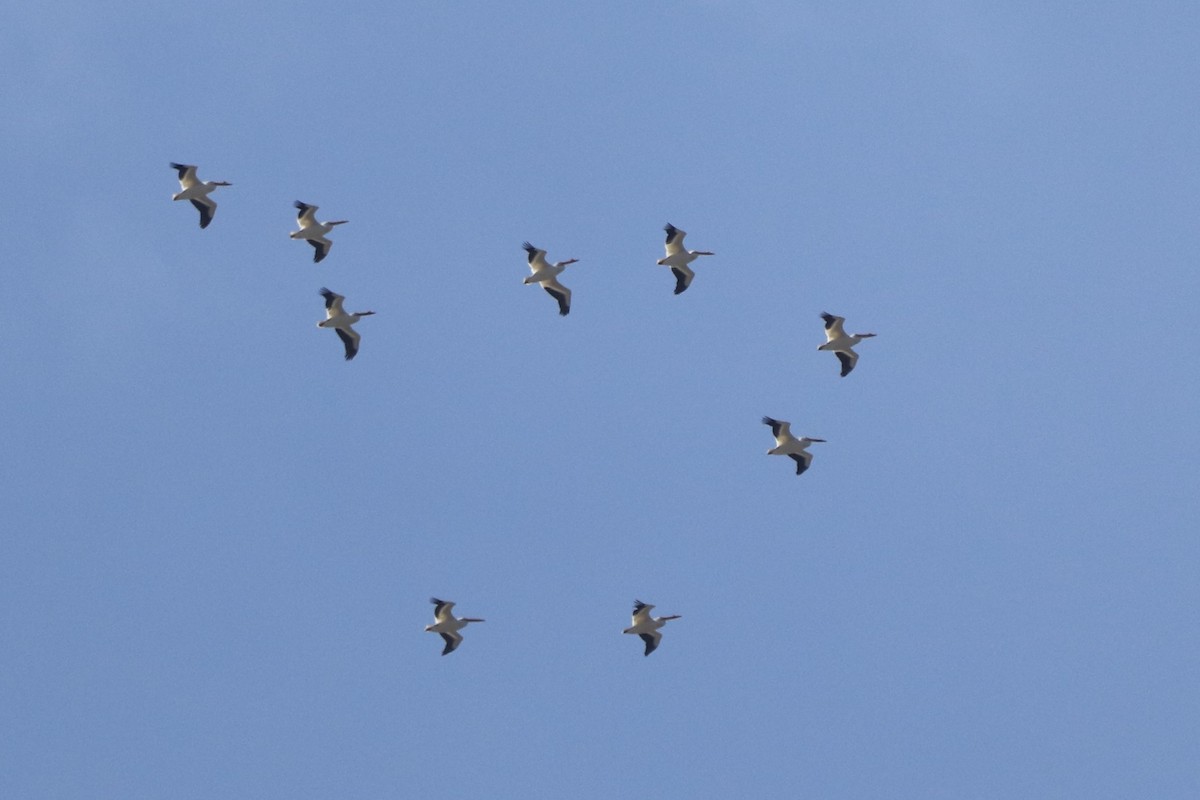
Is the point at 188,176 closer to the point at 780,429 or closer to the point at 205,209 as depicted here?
the point at 205,209

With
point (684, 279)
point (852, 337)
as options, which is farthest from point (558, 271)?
point (852, 337)

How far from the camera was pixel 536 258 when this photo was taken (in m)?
76.0

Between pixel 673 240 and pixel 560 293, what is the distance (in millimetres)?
3872

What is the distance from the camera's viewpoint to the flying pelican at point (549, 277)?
249 feet

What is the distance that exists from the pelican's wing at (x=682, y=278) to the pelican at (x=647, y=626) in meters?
10.7

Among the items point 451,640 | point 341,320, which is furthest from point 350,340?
point 451,640

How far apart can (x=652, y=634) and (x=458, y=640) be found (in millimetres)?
5942

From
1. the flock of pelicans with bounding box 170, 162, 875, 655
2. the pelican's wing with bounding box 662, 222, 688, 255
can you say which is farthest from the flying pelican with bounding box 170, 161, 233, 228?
the pelican's wing with bounding box 662, 222, 688, 255

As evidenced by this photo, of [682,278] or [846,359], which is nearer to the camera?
[846,359]

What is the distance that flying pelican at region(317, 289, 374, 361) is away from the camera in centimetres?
7488

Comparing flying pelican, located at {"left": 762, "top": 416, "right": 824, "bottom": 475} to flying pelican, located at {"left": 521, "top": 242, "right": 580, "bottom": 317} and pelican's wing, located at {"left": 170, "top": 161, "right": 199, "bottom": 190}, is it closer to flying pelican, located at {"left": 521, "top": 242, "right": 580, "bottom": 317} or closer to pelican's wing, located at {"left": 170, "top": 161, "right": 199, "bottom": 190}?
flying pelican, located at {"left": 521, "top": 242, "right": 580, "bottom": 317}

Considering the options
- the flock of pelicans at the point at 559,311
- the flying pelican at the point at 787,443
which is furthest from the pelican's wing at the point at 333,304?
the flying pelican at the point at 787,443

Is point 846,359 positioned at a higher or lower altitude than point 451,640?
higher

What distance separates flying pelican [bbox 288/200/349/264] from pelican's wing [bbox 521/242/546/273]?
18.7 feet
